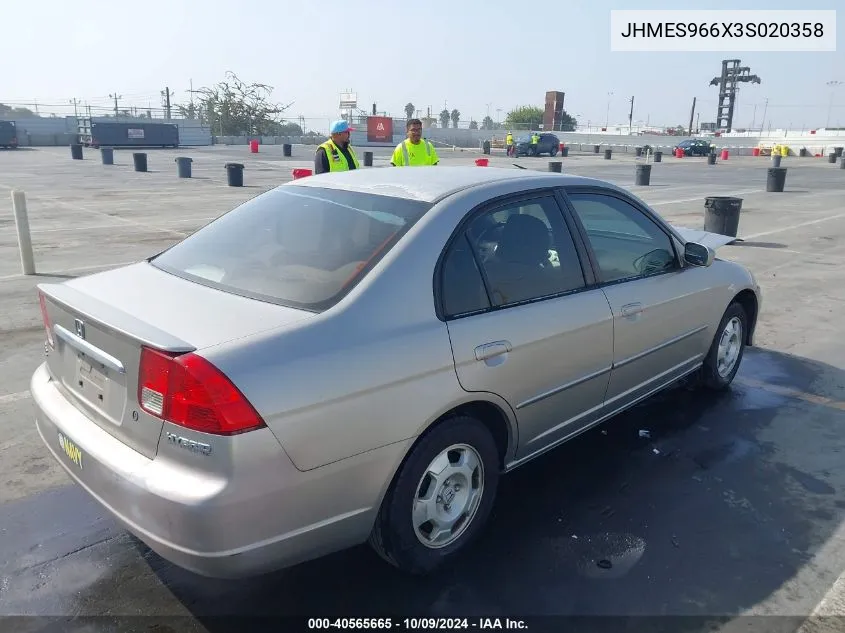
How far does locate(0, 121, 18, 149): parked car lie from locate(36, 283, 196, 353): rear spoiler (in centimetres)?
4762

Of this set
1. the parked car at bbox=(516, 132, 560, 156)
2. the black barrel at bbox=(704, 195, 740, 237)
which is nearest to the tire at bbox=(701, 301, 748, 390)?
the black barrel at bbox=(704, 195, 740, 237)

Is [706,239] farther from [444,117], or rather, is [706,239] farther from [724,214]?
[444,117]

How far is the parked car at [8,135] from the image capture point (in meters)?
42.4

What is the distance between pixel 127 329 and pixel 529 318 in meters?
1.71

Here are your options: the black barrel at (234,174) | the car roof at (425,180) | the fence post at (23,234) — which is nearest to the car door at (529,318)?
the car roof at (425,180)

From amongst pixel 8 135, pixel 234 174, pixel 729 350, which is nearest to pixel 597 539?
pixel 729 350

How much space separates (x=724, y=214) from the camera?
1176 cm

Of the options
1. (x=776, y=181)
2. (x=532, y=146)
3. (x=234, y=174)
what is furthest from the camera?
(x=532, y=146)

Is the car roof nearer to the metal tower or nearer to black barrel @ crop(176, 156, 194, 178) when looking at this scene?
black barrel @ crop(176, 156, 194, 178)

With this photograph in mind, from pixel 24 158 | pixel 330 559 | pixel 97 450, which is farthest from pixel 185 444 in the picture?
pixel 24 158

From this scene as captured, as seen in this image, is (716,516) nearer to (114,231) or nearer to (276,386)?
(276,386)

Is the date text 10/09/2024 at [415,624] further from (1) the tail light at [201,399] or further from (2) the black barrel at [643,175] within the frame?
(2) the black barrel at [643,175]

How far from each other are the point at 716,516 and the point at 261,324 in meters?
2.50

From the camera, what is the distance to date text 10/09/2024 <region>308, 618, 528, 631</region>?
266 cm
